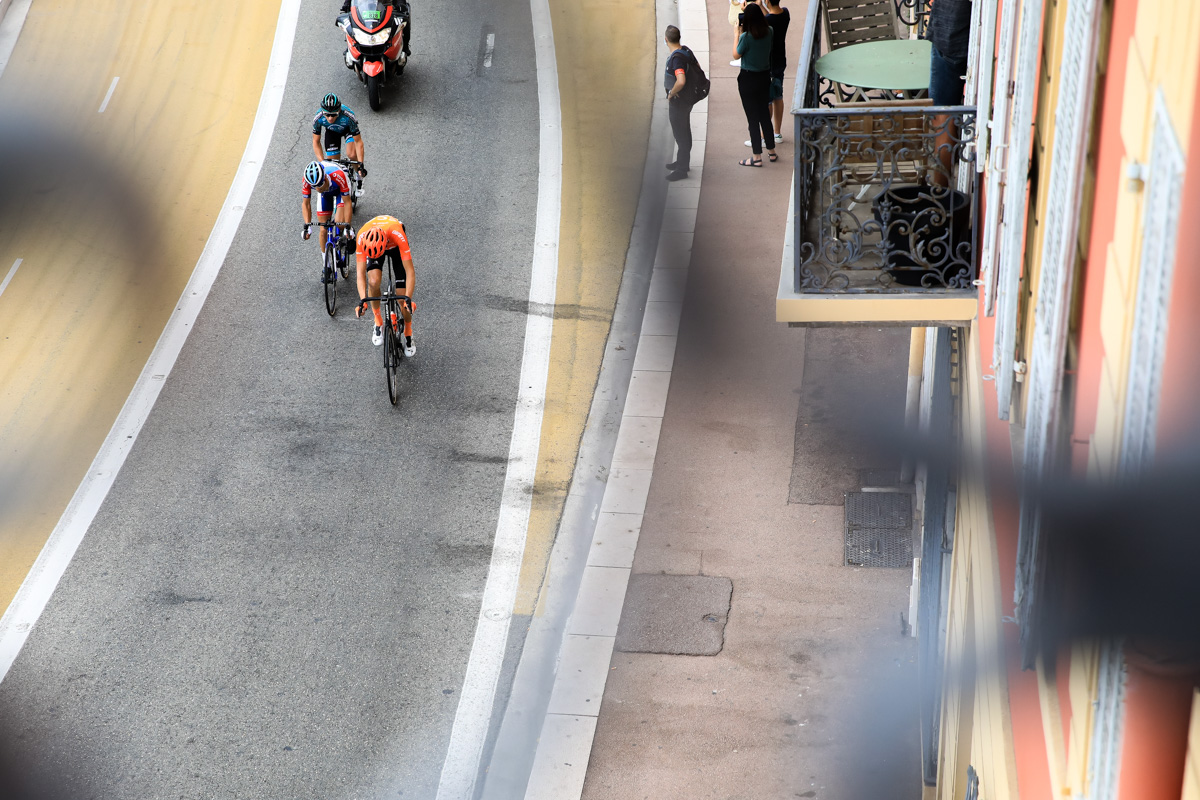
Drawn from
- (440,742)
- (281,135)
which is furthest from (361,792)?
(281,135)

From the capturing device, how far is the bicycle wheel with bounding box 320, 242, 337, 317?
16.8m

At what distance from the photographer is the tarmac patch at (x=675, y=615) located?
11.8 metres

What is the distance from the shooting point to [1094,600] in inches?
35.7

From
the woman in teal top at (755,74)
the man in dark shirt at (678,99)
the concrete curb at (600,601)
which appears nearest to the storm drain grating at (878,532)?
the concrete curb at (600,601)

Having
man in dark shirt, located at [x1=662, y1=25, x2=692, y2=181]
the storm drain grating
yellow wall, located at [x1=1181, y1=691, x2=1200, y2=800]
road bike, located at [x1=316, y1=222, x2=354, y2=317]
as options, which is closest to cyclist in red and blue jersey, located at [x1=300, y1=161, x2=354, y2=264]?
road bike, located at [x1=316, y1=222, x2=354, y2=317]

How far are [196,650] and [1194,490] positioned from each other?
12.0 meters

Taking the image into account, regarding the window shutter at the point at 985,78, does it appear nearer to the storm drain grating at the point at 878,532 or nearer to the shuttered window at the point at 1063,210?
the shuttered window at the point at 1063,210

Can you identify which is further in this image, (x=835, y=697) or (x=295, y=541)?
(x=295, y=541)

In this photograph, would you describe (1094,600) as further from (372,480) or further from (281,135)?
(281,135)

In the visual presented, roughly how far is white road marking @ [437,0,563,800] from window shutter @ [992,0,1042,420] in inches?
105

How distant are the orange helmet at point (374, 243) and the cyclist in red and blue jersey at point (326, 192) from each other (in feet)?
5.84

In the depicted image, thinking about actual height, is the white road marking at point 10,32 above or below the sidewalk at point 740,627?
above

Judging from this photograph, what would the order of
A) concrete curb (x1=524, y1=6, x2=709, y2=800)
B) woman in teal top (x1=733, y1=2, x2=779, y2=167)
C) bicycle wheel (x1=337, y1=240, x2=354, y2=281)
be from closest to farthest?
concrete curb (x1=524, y1=6, x2=709, y2=800), woman in teal top (x1=733, y1=2, x2=779, y2=167), bicycle wheel (x1=337, y1=240, x2=354, y2=281)

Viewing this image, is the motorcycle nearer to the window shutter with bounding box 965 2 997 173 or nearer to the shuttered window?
the window shutter with bounding box 965 2 997 173
